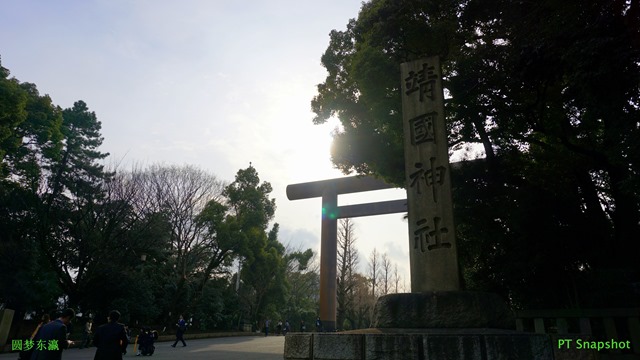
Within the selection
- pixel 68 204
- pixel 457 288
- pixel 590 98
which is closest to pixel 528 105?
pixel 590 98

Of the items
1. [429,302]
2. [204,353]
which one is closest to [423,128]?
[429,302]

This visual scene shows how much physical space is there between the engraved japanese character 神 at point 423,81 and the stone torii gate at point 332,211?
1208 cm

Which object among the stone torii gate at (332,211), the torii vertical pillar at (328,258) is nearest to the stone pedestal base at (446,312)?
the stone torii gate at (332,211)

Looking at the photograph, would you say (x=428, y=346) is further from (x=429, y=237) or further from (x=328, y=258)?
(x=328, y=258)

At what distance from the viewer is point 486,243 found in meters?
10.1

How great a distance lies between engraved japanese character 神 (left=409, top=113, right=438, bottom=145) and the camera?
549cm

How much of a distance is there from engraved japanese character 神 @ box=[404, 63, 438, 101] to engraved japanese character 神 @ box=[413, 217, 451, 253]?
193cm

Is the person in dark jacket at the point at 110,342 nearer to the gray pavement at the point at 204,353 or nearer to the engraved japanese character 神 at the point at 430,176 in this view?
the engraved japanese character 神 at the point at 430,176

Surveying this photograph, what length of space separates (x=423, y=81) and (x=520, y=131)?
18.3 feet

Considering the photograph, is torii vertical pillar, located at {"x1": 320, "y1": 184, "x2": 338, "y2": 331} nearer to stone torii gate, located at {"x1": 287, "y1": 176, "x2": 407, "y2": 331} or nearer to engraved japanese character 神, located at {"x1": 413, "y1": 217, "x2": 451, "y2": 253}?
stone torii gate, located at {"x1": 287, "y1": 176, "x2": 407, "y2": 331}

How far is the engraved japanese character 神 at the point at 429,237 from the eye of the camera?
494 cm

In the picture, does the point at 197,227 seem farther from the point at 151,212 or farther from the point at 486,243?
the point at 486,243

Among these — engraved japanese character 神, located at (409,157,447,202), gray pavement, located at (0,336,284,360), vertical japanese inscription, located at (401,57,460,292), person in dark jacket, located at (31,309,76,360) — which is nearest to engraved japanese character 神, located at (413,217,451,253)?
vertical japanese inscription, located at (401,57,460,292)

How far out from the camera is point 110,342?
15.9ft
